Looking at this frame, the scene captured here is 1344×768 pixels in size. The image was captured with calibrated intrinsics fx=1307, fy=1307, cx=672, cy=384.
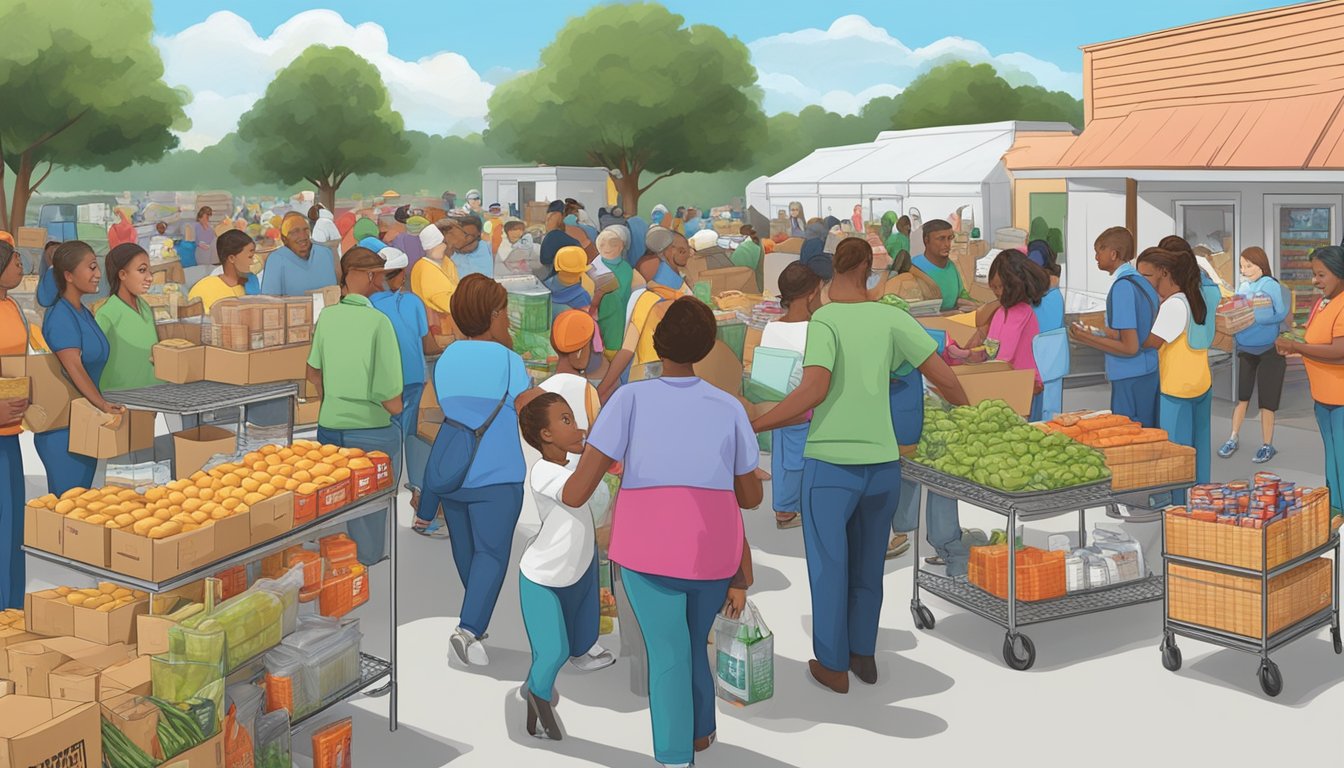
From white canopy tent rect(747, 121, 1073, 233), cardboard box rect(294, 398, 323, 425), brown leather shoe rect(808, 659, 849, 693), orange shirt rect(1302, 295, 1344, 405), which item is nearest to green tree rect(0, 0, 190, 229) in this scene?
white canopy tent rect(747, 121, 1073, 233)

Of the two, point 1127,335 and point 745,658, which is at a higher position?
point 1127,335

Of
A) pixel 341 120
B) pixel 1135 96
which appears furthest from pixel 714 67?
pixel 1135 96

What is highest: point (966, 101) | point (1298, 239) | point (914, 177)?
point (966, 101)

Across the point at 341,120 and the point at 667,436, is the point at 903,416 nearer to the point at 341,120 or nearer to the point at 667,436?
the point at 667,436

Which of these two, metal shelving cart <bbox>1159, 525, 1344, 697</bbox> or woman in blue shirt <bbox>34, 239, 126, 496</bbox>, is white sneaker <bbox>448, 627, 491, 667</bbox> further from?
metal shelving cart <bbox>1159, 525, 1344, 697</bbox>

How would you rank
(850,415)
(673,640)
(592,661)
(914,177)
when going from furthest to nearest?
(914,177)
(592,661)
(850,415)
(673,640)

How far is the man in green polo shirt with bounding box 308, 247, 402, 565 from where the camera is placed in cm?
682

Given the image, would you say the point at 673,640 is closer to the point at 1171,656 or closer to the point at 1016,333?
the point at 1171,656

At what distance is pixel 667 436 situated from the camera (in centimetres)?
441

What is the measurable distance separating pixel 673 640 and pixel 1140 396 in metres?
4.97

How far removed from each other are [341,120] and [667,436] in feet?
189

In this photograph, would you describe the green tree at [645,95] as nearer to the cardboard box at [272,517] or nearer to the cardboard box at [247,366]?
the cardboard box at [247,366]

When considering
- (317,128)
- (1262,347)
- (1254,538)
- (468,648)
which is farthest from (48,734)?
(317,128)

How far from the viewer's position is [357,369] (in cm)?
684
